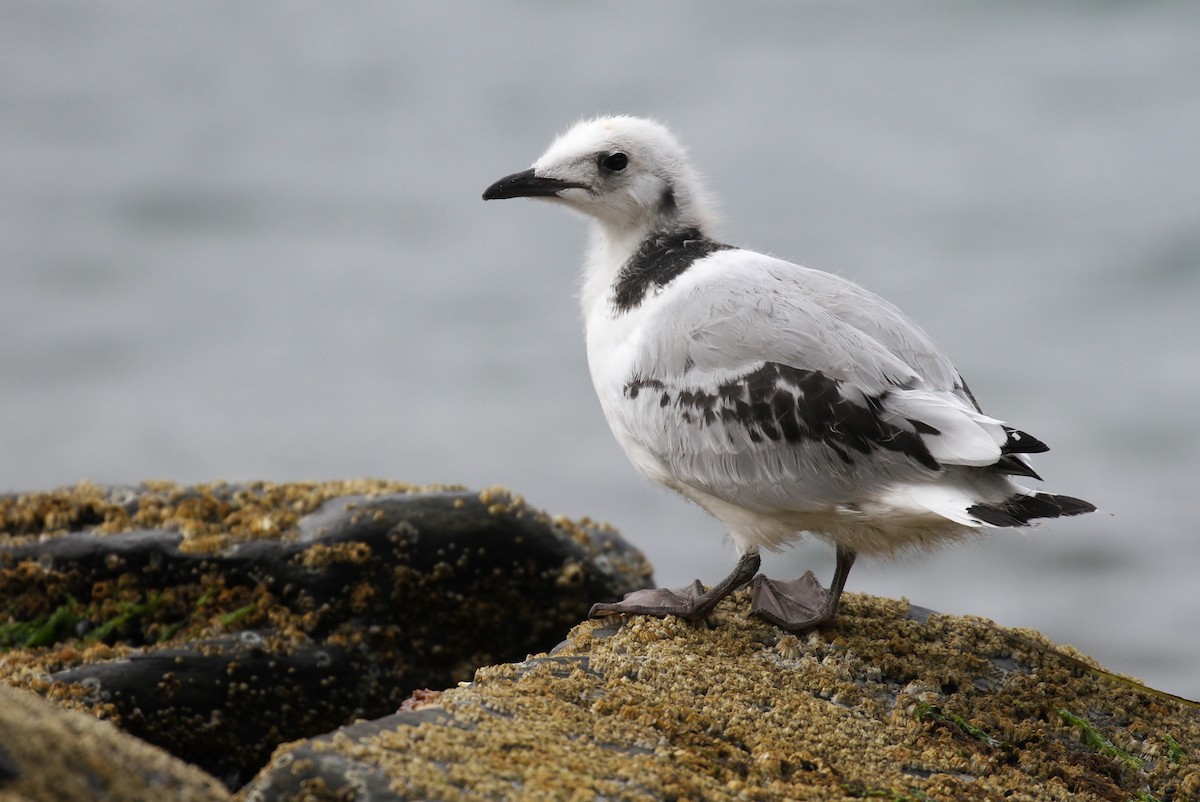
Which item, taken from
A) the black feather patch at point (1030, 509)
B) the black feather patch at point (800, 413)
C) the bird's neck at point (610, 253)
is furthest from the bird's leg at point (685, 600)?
the bird's neck at point (610, 253)

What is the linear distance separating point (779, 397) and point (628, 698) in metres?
1.53

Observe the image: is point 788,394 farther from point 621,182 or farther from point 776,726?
point 621,182

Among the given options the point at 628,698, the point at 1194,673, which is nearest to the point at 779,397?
the point at 628,698

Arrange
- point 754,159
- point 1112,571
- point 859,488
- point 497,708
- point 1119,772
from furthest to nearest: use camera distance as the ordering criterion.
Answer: point 754,159 → point 1112,571 → point 859,488 → point 1119,772 → point 497,708

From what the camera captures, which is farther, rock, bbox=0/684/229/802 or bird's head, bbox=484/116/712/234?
bird's head, bbox=484/116/712/234

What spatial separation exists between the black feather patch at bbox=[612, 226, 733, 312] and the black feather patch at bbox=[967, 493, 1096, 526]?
1817 millimetres

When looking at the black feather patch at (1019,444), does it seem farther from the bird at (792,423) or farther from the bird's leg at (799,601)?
the bird's leg at (799,601)

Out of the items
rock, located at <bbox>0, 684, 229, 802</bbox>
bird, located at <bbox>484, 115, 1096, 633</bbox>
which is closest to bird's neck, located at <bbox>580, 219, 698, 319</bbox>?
bird, located at <bbox>484, 115, 1096, 633</bbox>

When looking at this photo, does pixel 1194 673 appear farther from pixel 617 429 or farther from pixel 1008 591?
pixel 617 429

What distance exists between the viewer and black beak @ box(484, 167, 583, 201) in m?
6.32

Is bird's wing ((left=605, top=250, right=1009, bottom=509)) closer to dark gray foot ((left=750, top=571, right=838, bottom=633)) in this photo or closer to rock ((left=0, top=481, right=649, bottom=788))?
dark gray foot ((left=750, top=571, right=838, bottom=633))

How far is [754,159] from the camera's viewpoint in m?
17.5

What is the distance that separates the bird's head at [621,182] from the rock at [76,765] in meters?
3.95

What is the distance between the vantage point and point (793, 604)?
17.0 feet
